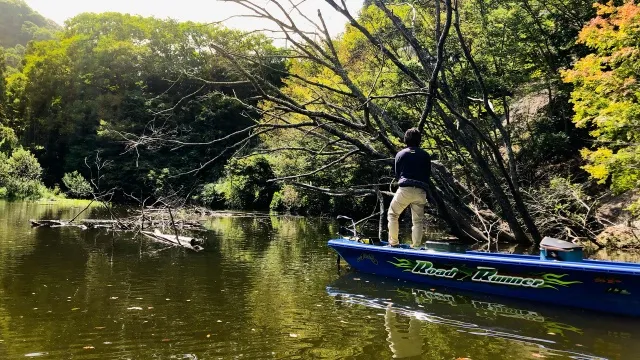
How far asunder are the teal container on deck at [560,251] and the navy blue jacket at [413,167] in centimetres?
173

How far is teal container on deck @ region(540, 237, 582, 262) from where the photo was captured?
210 inches

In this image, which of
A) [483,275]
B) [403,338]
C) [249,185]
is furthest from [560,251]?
[249,185]

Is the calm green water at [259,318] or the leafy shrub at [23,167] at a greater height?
the leafy shrub at [23,167]

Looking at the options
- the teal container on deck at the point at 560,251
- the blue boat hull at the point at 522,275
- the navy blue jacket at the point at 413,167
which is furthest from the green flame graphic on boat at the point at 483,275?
the navy blue jacket at the point at 413,167

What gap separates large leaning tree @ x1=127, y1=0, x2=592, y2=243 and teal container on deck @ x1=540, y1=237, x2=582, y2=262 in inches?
141

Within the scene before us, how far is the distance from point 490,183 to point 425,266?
165 inches

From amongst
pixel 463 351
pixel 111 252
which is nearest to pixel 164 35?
pixel 111 252

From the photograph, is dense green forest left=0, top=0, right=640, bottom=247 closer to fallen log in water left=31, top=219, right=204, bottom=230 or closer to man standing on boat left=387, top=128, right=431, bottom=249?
fallen log in water left=31, top=219, right=204, bottom=230

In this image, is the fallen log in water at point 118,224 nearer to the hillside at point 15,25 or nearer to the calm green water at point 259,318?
the calm green water at point 259,318

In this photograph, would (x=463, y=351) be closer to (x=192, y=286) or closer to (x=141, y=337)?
(x=141, y=337)

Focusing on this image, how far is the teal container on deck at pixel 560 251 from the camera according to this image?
5.33 meters

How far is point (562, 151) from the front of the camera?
53.0 feet

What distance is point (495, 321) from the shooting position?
482 cm

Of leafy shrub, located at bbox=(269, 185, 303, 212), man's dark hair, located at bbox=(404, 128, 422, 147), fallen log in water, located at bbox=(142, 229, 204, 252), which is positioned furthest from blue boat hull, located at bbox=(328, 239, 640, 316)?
leafy shrub, located at bbox=(269, 185, 303, 212)
